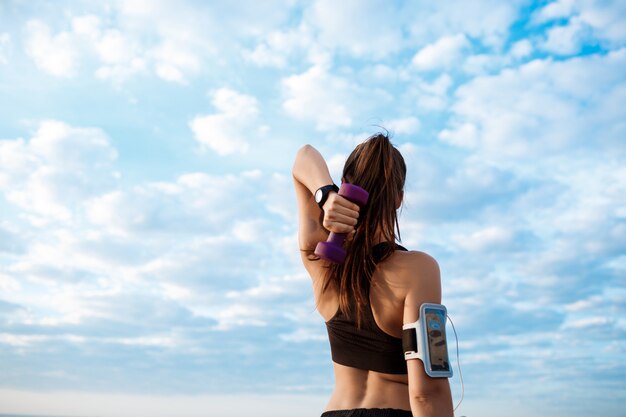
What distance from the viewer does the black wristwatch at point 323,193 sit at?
4.31 metres

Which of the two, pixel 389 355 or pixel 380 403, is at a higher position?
pixel 389 355

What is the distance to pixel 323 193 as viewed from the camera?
4328 mm

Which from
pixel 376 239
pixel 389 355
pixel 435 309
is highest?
pixel 376 239

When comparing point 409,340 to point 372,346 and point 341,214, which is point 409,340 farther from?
point 341,214

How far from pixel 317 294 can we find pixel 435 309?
837 millimetres

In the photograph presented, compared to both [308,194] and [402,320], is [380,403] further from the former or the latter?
[308,194]

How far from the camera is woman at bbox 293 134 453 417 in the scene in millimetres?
4000

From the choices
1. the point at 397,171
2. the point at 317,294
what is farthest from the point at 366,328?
the point at 397,171

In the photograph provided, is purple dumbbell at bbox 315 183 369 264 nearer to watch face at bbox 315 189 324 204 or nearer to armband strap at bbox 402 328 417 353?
watch face at bbox 315 189 324 204

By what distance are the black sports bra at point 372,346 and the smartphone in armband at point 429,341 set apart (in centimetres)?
13

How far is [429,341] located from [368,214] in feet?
2.92

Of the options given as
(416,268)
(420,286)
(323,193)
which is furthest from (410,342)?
(323,193)

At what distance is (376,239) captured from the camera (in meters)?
4.29

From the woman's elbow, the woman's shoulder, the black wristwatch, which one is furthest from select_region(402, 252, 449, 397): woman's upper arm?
the woman's elbow
